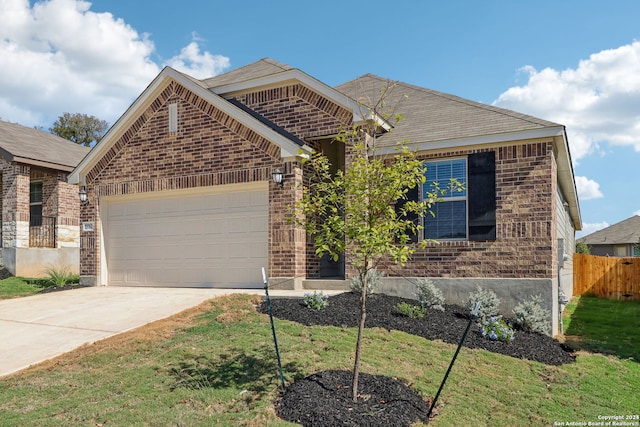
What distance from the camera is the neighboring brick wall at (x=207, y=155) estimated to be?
11938 mm

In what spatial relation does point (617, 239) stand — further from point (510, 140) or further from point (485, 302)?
point (485, 302)

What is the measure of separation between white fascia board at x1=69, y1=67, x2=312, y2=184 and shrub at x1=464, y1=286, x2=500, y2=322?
4.70 metres

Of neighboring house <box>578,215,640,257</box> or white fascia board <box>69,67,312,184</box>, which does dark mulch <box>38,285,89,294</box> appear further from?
neighboring house <box>578,215,640,257</box>

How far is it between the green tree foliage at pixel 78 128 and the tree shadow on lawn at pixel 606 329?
39.0 metres

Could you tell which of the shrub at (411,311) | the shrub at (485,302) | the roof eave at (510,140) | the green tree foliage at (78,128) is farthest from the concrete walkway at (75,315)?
the green tree foliage at (78,128)

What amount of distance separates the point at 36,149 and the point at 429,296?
1710 centimetres

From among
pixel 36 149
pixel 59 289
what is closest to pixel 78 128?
pixel 36 149

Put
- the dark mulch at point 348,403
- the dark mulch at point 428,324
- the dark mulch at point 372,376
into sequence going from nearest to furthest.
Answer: the dark mulch at point 348,403 → the dark mulch at point 372,376 → the dark mulch at point 428,324

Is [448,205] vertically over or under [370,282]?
over

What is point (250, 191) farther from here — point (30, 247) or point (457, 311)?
point (30, 247)

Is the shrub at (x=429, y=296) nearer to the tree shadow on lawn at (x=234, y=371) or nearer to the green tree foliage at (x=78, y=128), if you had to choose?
the tree shadow on lawn at (x=234, y=371)

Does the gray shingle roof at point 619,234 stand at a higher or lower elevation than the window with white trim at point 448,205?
lower

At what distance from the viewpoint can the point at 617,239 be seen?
128 ft

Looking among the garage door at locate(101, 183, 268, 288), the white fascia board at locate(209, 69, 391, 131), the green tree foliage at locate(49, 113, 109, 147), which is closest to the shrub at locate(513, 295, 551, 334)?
the white fascia board at locate(209, 69, 391, 131)
